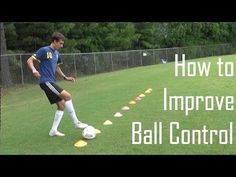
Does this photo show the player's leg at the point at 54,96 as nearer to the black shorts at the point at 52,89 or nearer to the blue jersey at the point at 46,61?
the black shorts at the point at 52,89

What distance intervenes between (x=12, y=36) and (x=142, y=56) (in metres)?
15.6

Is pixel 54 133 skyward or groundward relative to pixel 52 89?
groundward

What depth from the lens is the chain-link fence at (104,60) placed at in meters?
21.2

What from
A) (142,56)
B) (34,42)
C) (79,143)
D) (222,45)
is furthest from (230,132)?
(222,45)

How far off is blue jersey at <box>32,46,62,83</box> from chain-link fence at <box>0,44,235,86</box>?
13.0 meters

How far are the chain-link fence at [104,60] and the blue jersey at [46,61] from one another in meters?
13.0

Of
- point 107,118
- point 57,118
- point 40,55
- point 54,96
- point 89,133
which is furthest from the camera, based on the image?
point 107,118

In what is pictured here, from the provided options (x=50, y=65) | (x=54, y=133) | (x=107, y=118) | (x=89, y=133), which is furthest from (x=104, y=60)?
(x=89, y=133)

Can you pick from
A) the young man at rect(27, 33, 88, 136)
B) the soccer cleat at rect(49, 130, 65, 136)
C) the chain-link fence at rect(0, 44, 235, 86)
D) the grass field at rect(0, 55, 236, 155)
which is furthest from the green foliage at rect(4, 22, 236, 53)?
the soccer cleat at rect(49, 130, 65, 136)

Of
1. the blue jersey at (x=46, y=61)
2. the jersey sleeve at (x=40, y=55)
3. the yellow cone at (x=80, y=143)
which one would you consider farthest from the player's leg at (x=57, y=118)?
the jersey sleeve at (x=40, y=55)

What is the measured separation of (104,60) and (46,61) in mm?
22012

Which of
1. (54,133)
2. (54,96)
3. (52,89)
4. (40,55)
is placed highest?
(40,55)

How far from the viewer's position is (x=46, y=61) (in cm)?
813

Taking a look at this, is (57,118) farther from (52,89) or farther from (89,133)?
(89,133)
